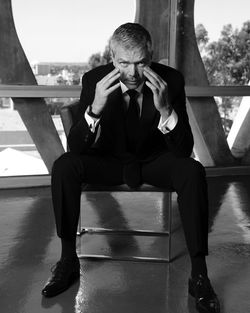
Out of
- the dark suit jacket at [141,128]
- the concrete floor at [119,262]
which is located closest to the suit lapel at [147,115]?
the dark suit jacket at [141,128]

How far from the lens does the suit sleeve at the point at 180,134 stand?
249 centimetres

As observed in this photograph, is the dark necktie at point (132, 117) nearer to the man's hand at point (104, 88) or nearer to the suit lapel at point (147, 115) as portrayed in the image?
the suit lapel at point (147, 115)

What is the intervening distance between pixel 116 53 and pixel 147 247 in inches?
51.9

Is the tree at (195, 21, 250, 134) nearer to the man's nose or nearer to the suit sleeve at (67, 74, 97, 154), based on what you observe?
the suit sleeve at (67, 74, 97, 154)

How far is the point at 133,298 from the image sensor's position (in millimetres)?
2375

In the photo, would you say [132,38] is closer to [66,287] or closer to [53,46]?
[66,287]

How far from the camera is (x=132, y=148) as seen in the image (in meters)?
2.73

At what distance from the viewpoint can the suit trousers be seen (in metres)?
2.37

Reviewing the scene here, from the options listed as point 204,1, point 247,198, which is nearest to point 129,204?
point 247,198

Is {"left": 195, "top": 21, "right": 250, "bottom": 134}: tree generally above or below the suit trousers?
above

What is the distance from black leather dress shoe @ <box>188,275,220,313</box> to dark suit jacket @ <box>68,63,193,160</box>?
67 centimetres

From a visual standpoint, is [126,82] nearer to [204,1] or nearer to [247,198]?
[247,198]

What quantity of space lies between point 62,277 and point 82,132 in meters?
0.76

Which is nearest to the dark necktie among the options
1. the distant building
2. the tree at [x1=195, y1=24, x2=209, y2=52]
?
the distant building
